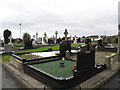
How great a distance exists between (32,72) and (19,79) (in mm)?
1008

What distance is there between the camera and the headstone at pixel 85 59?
5.79 meters

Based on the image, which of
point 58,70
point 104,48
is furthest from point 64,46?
point 104,48

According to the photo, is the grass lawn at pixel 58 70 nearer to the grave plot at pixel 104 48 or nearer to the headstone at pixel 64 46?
the headstone at pixel 64 46

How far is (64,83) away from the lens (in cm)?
471

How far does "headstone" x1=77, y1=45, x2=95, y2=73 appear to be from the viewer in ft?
19.0

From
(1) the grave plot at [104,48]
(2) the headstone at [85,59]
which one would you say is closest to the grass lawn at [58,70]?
(2) the headstone at [85,59]

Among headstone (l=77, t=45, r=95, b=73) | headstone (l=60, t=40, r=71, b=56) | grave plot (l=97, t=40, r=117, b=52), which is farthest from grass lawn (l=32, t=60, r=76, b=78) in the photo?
grave plot (l=97, t=40, r=117, b=52)

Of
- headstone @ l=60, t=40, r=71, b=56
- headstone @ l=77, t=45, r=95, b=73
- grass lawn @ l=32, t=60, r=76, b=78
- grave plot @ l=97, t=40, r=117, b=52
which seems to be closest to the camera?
headstone @ l=77, t=45, r=95, b=73

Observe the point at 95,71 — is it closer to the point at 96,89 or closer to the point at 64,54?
the point at 96,89

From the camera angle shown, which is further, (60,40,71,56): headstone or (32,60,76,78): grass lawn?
(60,40,71,56): headstone

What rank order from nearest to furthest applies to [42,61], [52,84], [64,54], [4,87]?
[52,84], [4,87], [42,61], [64,54]

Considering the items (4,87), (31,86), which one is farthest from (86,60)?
(4,87)

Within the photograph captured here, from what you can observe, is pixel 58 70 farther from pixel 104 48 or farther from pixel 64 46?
pixel 104 48

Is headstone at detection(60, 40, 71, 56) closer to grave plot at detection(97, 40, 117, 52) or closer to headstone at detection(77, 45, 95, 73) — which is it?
headstone at detection(77, 45, 95, 73)
